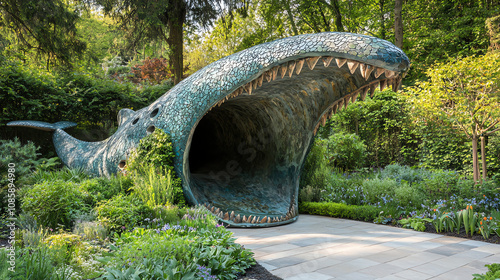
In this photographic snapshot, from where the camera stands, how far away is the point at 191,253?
3.22 m

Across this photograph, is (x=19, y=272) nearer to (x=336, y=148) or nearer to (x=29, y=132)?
(x=29, y=132)

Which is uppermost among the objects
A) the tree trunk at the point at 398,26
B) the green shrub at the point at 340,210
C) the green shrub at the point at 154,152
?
the tree trunk at the point at 398,26

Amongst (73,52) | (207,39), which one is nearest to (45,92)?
(73,52)

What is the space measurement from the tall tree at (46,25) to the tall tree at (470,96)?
10130mm

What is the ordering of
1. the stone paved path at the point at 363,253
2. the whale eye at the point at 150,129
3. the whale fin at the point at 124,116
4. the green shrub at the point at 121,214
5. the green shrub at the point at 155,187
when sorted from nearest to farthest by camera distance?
the stone paved path at the point at 363,253 < the green shrub at the point at 121,214 < the green shrub at the point at 155,187 < the whale eye at the point at 150,129 < the whale fin at the point at 124,116

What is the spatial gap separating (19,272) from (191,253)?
1.36 m

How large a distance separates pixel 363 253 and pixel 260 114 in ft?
13.1

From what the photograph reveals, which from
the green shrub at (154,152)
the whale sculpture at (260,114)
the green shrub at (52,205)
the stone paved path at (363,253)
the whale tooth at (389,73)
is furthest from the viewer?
the green shrub at (154,152)

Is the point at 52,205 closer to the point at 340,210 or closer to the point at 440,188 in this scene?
the point at 340,210

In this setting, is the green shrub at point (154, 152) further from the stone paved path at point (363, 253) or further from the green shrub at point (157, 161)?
the stone paved path at point (363, 253)

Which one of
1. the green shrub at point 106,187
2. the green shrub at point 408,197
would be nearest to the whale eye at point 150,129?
the green shrub at point 106,187

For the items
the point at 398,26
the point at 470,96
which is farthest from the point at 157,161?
the point at 398,26

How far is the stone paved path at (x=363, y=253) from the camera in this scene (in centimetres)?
338

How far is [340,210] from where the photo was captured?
663 cm
